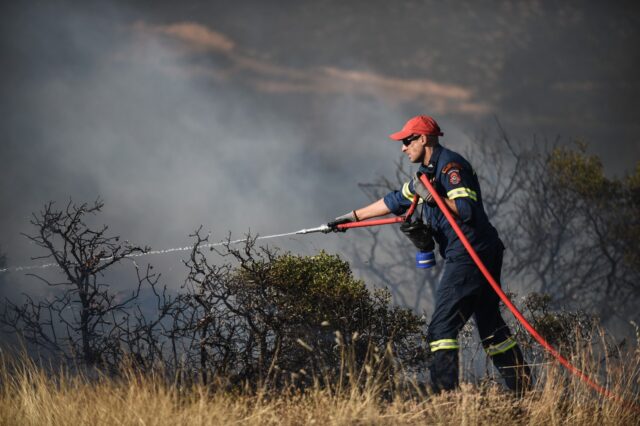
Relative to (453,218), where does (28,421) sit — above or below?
below

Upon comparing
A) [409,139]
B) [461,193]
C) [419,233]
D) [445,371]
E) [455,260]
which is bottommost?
[445,371]

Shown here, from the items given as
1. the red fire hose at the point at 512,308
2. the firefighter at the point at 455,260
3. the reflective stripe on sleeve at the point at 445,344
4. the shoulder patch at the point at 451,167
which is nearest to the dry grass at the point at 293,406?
the red fire hose at the point at 512,308

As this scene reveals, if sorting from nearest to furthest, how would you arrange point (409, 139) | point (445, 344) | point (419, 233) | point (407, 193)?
point (445, 344), point (419, 233), point (409, 139), point (407, 193)

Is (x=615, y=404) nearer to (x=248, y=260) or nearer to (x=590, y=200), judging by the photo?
(x=248, y=260)

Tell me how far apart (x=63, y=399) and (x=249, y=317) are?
1788 mm

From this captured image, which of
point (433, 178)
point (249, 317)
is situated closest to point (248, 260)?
point (249, 317)

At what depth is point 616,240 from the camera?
18.7 m

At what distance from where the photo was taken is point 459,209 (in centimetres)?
538

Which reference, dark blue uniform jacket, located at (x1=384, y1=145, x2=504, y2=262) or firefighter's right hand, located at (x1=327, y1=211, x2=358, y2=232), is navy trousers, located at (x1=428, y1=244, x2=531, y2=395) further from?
firefighter's right hand, located at (x1=327, y1=211, x2=358, y2=232)

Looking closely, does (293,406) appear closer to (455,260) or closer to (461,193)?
(455,260)

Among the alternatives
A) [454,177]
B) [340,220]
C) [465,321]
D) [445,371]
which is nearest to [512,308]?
[465,321]

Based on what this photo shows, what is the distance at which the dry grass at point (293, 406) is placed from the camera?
450cm

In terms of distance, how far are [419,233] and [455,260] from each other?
14.0 inches

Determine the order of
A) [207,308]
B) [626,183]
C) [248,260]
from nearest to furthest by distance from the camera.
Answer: [207,308] < [248,260] < [626,183]
